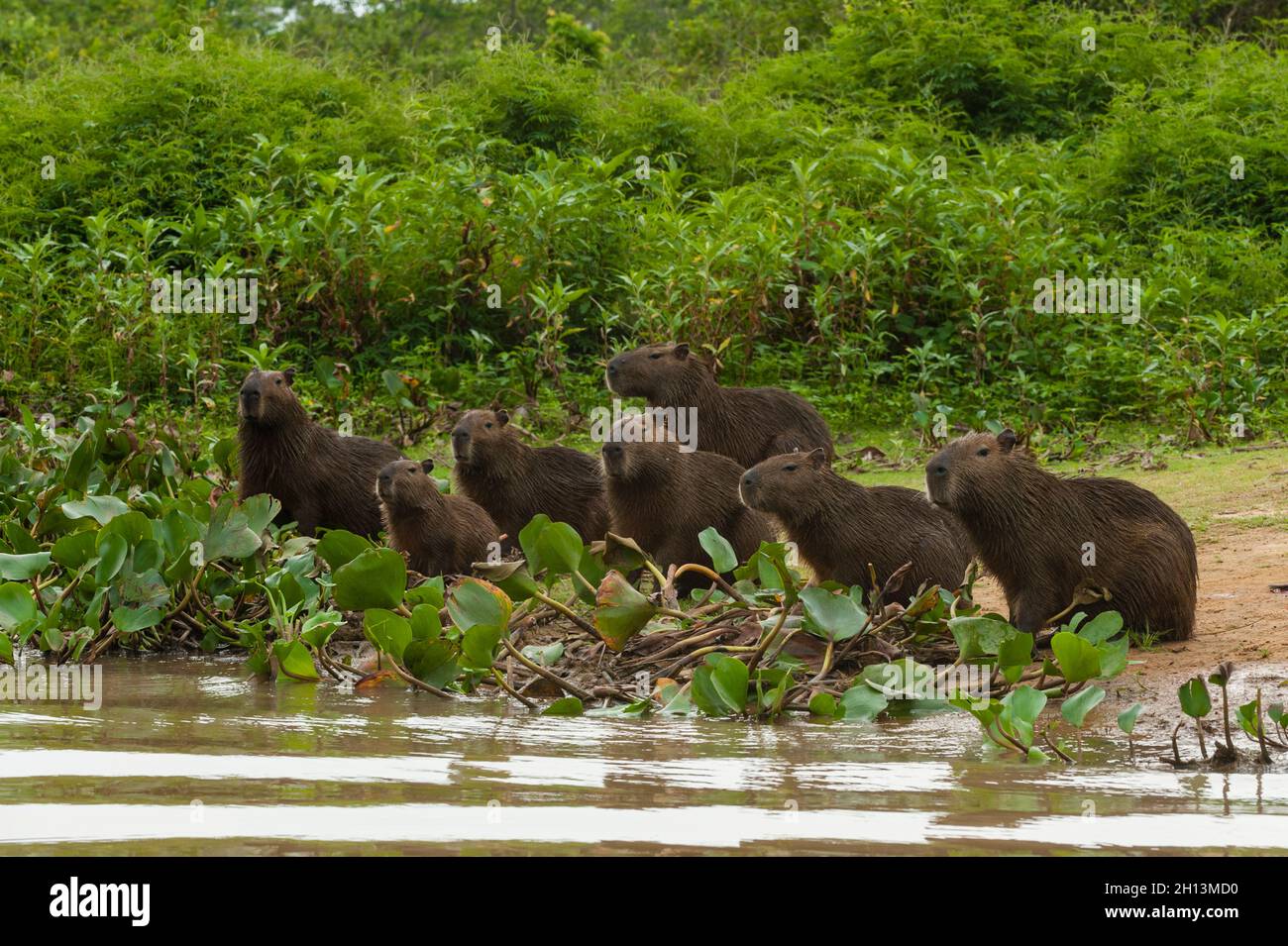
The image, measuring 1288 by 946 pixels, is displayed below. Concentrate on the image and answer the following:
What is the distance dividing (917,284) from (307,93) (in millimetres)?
5951

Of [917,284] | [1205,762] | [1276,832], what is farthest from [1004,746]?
[917,284]

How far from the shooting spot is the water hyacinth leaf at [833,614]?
521cm

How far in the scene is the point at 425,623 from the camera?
5398 millimetres

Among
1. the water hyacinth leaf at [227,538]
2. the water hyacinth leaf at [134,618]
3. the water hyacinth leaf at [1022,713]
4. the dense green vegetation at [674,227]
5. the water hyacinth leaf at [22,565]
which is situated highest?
the dense green vegetation at [674,227]

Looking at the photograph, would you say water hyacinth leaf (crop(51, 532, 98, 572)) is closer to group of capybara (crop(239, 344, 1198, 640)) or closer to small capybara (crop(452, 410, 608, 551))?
A: group of capybara (crop(239, 344, 1198, 640))

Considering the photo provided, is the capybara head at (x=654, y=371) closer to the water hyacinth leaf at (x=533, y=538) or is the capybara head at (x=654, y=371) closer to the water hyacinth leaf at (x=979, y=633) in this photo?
the water hyacinth leaf at (x=533, y=538)

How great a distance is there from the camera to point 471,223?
11.6m

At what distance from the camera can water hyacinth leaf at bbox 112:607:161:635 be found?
19.6ft

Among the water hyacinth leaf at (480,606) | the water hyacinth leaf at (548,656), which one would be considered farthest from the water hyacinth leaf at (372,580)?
the water hyacinth leaf at (548,656)

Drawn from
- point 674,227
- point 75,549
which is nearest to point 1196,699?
point 75,549

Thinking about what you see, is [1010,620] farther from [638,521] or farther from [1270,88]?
[1270,88]

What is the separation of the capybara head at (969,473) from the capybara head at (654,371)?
2.79 metres

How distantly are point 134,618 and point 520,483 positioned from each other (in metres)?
2.17

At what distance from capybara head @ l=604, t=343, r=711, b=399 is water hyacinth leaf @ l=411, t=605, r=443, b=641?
3.22 metres
